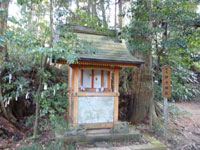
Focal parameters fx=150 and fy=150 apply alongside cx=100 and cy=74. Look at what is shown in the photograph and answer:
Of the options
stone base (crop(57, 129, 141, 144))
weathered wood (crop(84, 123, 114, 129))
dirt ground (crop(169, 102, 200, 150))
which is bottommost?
dirt ground (crop(169, 102, 200, 150))

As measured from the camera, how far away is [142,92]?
6098 mm

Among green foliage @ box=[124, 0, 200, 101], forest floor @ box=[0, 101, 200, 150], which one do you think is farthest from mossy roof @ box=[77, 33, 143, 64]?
forest floor @ box=[0, 101, 200, 150]

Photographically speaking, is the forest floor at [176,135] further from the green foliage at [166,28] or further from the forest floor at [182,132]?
the green foliage at [166,28]

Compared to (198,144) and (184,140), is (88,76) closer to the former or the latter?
(184,140)

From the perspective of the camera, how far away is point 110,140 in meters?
4.08

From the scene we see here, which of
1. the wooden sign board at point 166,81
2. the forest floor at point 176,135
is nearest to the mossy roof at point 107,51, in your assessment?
the wooden sign board at point 166,81

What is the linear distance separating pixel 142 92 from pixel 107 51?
8.53 ft

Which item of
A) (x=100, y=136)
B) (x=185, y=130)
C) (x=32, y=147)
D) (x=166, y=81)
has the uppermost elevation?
(x=166, y=81)

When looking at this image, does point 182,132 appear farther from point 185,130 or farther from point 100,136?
point 100,136

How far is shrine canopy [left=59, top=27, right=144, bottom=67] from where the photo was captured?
3980mm

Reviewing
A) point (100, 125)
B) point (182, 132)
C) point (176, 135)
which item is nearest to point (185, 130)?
point (182, 132)

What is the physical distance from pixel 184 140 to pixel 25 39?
18.5 ft

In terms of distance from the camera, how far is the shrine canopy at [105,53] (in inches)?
157

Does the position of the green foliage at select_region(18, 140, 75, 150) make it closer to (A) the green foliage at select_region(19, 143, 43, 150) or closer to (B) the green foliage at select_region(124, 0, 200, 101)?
(A) the green foliage at select_region(19, 143, 43, 150)
